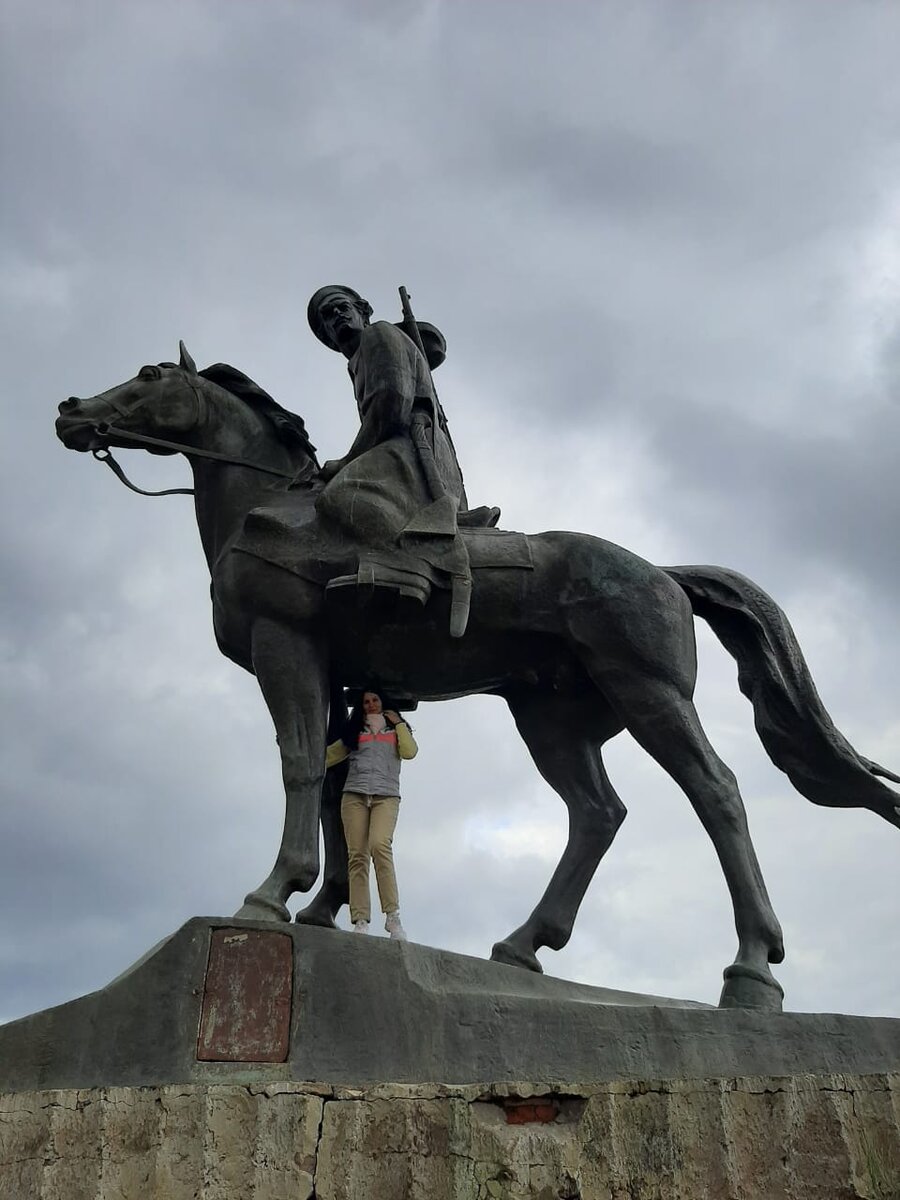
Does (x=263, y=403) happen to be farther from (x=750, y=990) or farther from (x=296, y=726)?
(x=750, y=990)

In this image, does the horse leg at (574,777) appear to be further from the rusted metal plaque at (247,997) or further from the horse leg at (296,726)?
the rusted metal plaque at (247,997)

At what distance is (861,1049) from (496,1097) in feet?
6.70

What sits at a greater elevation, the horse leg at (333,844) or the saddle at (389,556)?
the saddle at (389,556)

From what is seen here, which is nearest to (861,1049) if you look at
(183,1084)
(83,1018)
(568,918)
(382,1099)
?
(568,918)

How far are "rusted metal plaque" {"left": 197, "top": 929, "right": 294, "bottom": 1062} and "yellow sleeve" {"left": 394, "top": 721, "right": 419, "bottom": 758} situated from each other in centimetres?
162

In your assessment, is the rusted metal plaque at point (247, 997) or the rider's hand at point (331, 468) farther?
the rider's hand at point (331, 468)

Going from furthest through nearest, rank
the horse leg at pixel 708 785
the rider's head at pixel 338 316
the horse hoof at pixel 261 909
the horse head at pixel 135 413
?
the rider's head at pixel 338 316
the horse head at pixel 135 413
the horse leg at pixel 708 785
the horse hoof at pixel 261 909

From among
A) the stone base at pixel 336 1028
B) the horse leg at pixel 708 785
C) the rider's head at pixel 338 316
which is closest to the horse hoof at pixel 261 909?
the stone base at pixel 336 1028

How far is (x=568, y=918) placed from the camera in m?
6.59

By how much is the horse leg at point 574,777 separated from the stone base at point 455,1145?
82.0 inches

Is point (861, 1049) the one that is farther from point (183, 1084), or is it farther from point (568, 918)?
point (183, 1084)

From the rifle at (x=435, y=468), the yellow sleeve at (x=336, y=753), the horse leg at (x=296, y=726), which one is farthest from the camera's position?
the yellow sleeve at (x=336, y=753)

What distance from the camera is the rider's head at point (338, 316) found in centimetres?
745

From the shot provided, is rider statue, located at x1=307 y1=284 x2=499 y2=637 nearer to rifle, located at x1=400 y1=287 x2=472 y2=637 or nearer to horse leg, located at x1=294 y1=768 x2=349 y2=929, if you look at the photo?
rifle, located at x1=400 y1=287 x2=472 y2=637
